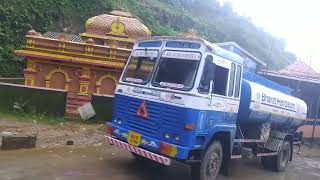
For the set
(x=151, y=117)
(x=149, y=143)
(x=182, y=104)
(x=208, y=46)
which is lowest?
(x=149, y=143)

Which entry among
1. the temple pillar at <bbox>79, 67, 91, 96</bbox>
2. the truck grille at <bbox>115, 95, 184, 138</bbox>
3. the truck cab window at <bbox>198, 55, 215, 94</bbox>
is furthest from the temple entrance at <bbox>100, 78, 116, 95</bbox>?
the truck cab window at <bbox>198, 55, 215, 94</bbox>

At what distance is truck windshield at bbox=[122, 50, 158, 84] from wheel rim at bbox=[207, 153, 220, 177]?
6.90 ft

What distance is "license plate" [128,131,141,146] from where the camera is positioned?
28.3ft

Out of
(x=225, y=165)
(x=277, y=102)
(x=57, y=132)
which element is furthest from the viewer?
(x=57, y=132)

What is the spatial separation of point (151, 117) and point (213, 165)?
174 cm

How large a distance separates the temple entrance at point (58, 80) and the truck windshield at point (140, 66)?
7.33 m

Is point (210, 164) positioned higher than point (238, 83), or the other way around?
point (238, 83)

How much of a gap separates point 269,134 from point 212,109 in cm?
458

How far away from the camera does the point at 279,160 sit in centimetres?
1277

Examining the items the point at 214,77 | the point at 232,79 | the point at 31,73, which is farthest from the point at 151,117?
the point at 31,73

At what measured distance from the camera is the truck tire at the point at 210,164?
871 cm

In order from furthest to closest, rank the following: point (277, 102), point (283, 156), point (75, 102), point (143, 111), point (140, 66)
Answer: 1. point (75, 102)
2. point (283, 156)
3. point (277, 102)
4. point (140, 66)
5. point (143, 111)

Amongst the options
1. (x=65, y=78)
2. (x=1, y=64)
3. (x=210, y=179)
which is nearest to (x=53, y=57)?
(x=65, y=78)

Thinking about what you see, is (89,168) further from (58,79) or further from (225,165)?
(58,79)
